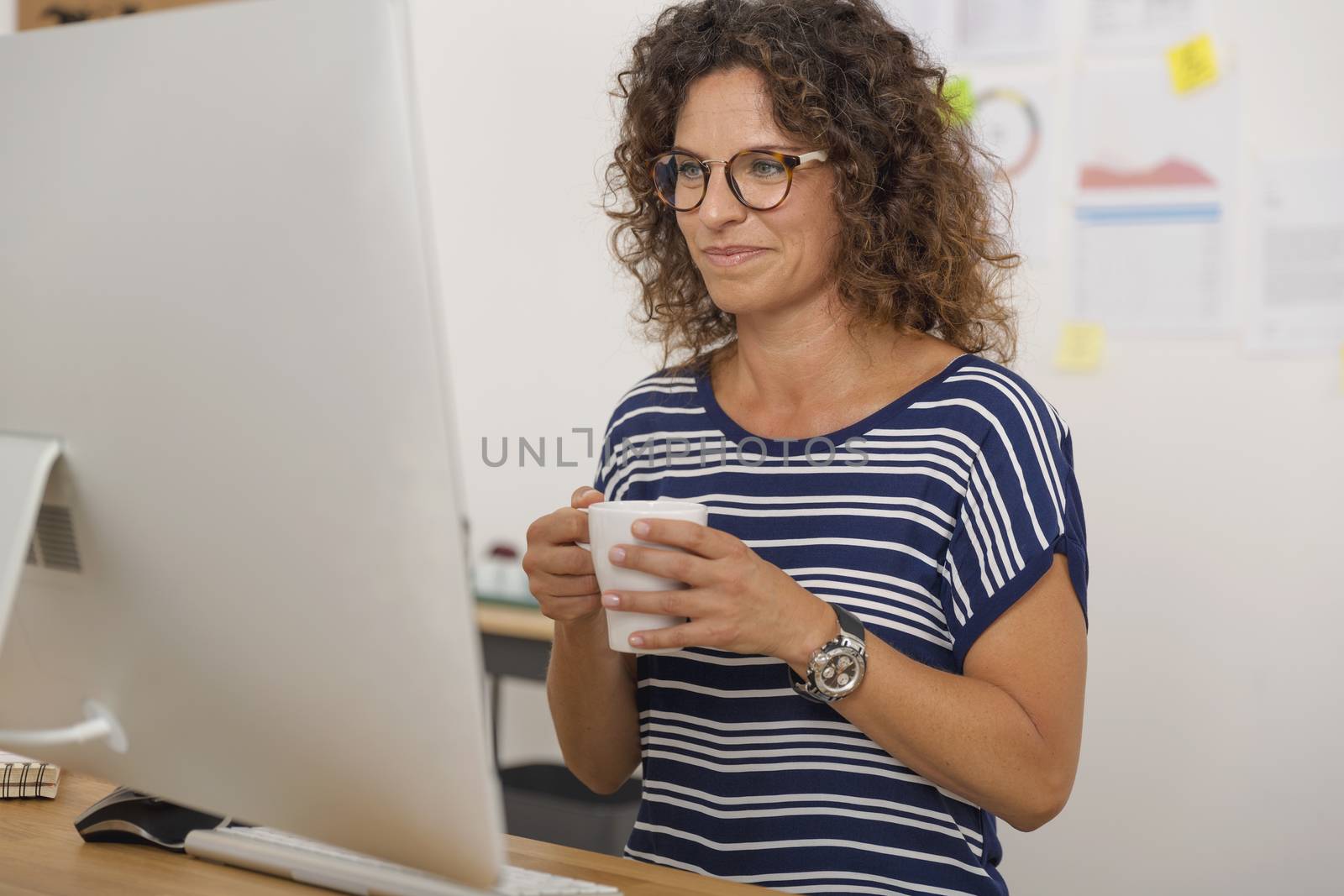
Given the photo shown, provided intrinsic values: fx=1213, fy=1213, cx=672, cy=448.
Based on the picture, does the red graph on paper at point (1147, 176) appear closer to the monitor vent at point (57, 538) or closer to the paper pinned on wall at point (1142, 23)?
the paper pinned on wall at point (1142, 23)

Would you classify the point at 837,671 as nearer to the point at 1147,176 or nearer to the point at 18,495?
the point at 18,495

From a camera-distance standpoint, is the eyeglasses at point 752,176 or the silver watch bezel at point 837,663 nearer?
the silver watch bezel at point 837,663

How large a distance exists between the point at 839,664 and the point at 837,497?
274 millimetres

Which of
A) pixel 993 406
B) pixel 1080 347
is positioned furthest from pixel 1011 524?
pixel 1080 347

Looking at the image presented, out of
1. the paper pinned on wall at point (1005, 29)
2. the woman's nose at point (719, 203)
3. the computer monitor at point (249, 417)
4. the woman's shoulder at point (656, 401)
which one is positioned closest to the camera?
the computer monitor at point (249, 417)

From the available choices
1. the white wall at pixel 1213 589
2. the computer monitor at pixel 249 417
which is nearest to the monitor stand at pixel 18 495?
the computer monitor at pixel 249 417

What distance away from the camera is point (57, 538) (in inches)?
26.9

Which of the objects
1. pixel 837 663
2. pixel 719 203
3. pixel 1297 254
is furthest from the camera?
pixel 1297 254

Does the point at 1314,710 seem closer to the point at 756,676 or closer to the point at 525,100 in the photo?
the point at 756,676

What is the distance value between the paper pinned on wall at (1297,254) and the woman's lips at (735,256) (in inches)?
54.3

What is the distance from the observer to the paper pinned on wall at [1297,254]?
2115 mm

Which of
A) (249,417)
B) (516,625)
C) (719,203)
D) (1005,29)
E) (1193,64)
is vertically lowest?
(516,625)

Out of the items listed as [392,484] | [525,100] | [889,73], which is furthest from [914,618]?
[525,100]

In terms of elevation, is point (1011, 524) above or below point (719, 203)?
below
